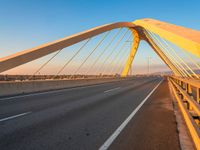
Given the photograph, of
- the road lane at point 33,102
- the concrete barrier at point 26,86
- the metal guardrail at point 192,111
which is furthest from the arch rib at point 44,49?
the metal guardrail at point 192,111

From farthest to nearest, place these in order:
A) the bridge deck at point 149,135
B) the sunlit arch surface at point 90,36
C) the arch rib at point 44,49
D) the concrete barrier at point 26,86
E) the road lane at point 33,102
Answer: the arch rib at point 44,49, the concrete barrier at point 26,86, the sunlit arch surface at point 90,36, the road lane at point 33,102, the bridge deck at point 149,135

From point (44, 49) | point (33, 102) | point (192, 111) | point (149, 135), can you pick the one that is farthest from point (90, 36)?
point (149, 135)

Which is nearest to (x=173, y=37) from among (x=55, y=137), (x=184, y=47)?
(x=184, y=47)

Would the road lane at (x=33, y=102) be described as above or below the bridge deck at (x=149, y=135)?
above

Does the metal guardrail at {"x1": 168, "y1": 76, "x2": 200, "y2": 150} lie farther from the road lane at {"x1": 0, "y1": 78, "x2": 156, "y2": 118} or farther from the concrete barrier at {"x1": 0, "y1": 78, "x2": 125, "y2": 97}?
the concrete barrier at {"x1": 0, "y1": 78, "x2": 125, "y2": 97}

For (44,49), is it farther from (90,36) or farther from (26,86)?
(90,36)

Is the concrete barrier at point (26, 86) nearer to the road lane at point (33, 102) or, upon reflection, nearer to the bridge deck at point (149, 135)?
the road lane at point (33, 102)

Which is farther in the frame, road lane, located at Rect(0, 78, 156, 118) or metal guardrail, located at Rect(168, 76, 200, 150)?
road lane, located at Rect(0, 78, 156, 118)

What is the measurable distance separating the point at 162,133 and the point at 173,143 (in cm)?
92

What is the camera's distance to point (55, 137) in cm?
565

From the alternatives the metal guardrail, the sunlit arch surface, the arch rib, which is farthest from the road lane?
the metal guardrail

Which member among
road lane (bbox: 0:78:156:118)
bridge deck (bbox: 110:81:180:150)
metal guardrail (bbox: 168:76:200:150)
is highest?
metal guardrail (bbox: 168:76:200:150)

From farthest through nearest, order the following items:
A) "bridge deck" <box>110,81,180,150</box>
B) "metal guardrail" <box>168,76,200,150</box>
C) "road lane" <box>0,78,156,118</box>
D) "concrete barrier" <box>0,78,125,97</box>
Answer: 1. "concrete barrier" <box>0,78,125,97</box>
2. "road lane" <box>0,78,156,118</box>
3. "bridge deck" <box>110,81,180,150</box>
4. "metal guardrail" <box>168,76,200,150</box>

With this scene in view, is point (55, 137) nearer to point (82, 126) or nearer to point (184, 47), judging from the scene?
point (82, 126)
